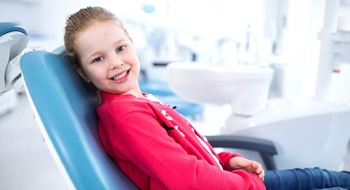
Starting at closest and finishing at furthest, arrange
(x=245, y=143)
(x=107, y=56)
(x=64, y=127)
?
1. (x=64, y=127)
2. (x=107, y=56)
3. (x=245, y=143)

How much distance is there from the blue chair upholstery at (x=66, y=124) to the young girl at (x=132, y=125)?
0.04 meters

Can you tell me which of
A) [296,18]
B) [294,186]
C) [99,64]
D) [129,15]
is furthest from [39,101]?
[129,15]

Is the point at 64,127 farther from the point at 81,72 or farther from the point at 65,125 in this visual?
the point at 81,72

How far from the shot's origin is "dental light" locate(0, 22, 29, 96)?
65 cm

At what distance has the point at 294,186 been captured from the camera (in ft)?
2.99

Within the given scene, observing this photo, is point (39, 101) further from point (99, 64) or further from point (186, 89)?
point (186, 89)

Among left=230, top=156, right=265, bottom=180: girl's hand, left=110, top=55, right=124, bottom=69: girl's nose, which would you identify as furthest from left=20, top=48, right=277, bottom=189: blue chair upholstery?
left=230, top=156, right=265, bottom=180: girl's hand

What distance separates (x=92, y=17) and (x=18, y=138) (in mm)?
1613

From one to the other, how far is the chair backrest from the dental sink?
675 millimetres

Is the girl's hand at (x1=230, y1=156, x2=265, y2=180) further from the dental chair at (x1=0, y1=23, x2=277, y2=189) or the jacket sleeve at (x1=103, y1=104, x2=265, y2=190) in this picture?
the dental chair at (x1=0, y1=23, x2=277, y2=189)

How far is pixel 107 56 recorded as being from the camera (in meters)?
0.66

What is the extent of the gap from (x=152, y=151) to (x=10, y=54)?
1.45ft

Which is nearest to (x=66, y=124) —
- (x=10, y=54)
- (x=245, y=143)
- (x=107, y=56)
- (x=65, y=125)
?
Answer: (x=65, y=125)

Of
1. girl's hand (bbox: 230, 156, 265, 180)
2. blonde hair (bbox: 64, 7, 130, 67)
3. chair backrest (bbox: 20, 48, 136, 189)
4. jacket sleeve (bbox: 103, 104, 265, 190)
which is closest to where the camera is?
chair backrest (bbox: 20, 48, 136, 189)
